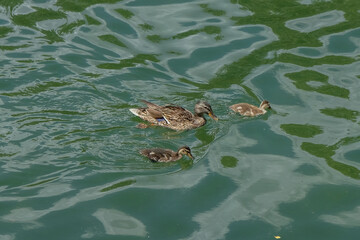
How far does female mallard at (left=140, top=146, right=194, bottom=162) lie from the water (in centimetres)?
9

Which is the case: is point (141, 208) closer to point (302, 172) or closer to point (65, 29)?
point (302, 172)

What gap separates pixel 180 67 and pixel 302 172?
11.8ft

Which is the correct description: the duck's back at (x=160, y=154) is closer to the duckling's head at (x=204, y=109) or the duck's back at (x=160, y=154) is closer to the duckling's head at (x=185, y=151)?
the duckling's head at (x=185, y=151)

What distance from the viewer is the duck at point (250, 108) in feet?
32.0

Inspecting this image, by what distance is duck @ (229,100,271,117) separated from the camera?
32.0 ft

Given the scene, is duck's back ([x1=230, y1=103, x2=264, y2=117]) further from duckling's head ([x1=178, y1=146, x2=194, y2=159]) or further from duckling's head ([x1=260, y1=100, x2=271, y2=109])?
duckling's head ([x1=178, y1=146, x2=194, y2=159])

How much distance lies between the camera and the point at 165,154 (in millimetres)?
8578

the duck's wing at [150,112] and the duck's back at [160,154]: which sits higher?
the duck's wing at [150,112]

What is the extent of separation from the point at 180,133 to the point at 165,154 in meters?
1.23

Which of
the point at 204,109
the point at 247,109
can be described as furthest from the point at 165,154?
the point at 247,109

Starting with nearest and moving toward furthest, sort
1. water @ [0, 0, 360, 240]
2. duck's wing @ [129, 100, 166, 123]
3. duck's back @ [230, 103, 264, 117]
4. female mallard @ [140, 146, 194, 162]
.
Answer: water @ [0, 0, 360, 240] < female mallard @ [140, 146, 194, 162] < duck's wing @ [129, 100, 166, 123] < duck's back @ [230, 103, 264, 117]

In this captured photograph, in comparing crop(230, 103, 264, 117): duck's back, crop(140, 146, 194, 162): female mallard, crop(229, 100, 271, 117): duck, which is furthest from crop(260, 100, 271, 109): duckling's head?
crop(140, 146, 194, 162): female mallard

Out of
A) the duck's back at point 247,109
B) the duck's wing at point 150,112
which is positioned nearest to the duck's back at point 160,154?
the duck's wing at point 150,112

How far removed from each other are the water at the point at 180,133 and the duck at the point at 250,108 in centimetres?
10
